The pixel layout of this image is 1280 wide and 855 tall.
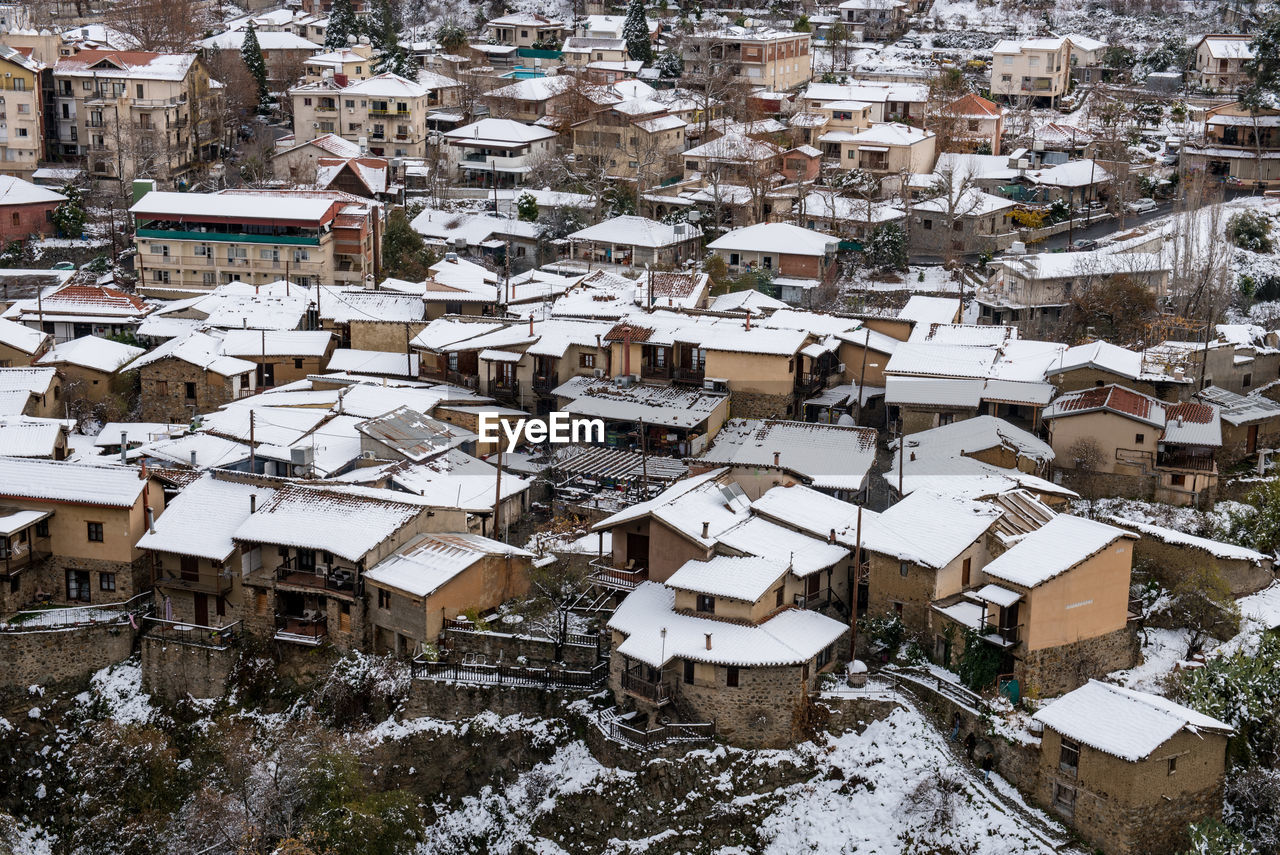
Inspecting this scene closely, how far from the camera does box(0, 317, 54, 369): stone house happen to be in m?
44.0

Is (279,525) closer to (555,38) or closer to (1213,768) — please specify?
(1213,768)

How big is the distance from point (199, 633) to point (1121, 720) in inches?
679

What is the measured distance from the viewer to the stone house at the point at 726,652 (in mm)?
27500

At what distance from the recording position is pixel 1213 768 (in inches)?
1021

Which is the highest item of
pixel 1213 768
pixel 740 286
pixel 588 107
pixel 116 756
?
pixel 588 107

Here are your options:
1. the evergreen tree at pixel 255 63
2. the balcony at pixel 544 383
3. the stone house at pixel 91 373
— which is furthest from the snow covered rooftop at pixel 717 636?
the evergreen tree at pixel 255 63

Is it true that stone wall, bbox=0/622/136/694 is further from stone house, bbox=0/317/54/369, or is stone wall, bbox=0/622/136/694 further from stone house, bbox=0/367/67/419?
stone house, bbox=0/317/54/369

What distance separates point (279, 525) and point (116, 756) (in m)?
5.18

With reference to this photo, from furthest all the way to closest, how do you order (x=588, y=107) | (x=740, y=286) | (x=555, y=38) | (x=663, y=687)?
(x=555, y=38) → (x=588, y=107) → (x=740, y=286) → (x=663, y=687)

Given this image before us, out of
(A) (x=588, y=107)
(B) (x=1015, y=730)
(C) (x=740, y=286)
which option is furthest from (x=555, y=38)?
(B) (x=1015, y=730)

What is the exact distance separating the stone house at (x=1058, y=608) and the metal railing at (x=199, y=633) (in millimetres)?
13494

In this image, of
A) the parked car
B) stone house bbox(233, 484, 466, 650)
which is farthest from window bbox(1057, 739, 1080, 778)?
the parked car

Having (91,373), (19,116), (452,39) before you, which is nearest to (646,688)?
(91,373)

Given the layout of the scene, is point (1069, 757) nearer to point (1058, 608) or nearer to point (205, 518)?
point (1058, 608)
